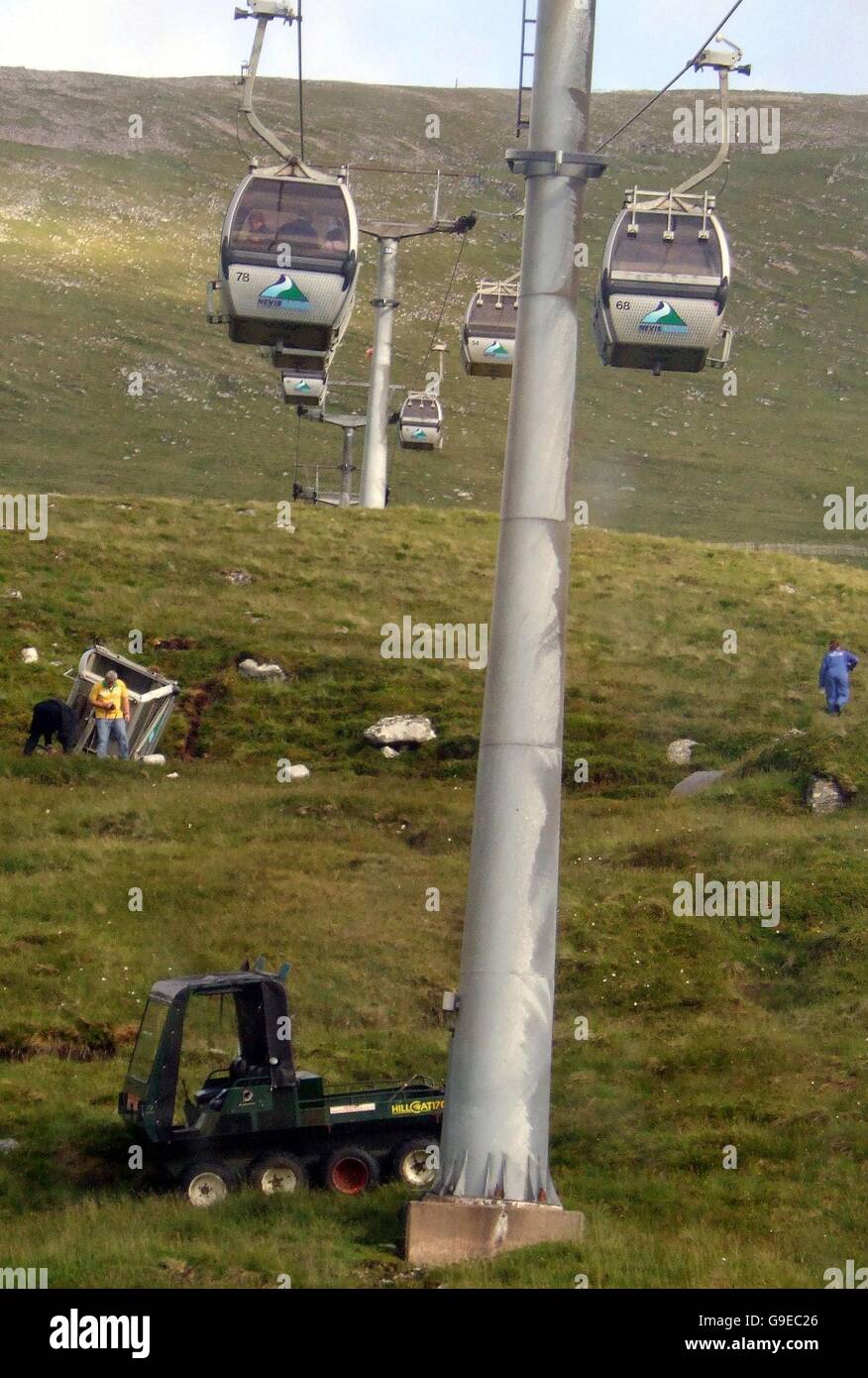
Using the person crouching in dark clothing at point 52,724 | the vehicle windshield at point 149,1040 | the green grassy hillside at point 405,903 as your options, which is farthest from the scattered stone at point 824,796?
the vehicle windshield at point 149,1040

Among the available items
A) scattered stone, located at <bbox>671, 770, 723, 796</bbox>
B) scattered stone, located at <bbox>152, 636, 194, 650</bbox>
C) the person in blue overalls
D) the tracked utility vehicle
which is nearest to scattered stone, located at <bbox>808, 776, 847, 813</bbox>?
scattered stone, located at <bbox>671, 770, 723, 796</bbox>

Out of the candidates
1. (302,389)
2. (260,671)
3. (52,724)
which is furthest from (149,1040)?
(302,389)

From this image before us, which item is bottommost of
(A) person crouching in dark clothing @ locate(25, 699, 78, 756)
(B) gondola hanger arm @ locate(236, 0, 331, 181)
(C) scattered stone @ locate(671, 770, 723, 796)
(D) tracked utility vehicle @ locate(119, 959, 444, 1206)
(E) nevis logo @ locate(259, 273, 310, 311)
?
(D) tracked utility vehicle @ locate(119, 959, 444, 1206)

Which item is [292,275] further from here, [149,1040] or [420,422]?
[420,422]

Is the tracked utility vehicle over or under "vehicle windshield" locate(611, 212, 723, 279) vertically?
under

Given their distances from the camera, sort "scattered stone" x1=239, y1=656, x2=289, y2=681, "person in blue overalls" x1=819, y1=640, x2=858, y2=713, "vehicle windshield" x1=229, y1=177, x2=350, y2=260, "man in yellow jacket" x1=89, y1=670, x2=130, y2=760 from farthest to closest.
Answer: "scattered stone" x1=239, y1=656, x2=289, y2=681 < "person in blue overalls" x1=819, y1=640, x2=858, y2=713 < "man in yellow jacket" x1=89, y1=670, x2=130, y2=760 < "vehicle windshield" x1=229, y1=177, x2=350, y2=260

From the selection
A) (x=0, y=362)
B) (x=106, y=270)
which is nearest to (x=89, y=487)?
(x=0, y=362)

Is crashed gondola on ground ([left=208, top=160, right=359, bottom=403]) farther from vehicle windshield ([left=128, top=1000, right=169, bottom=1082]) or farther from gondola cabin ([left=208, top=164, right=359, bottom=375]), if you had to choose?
vehicle windshield ([left=128, top=1000, right=169, bottom=1082])

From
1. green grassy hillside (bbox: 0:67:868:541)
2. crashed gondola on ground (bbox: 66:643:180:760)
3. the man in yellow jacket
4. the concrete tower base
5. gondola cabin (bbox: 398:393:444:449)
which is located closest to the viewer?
the concrete tower base
